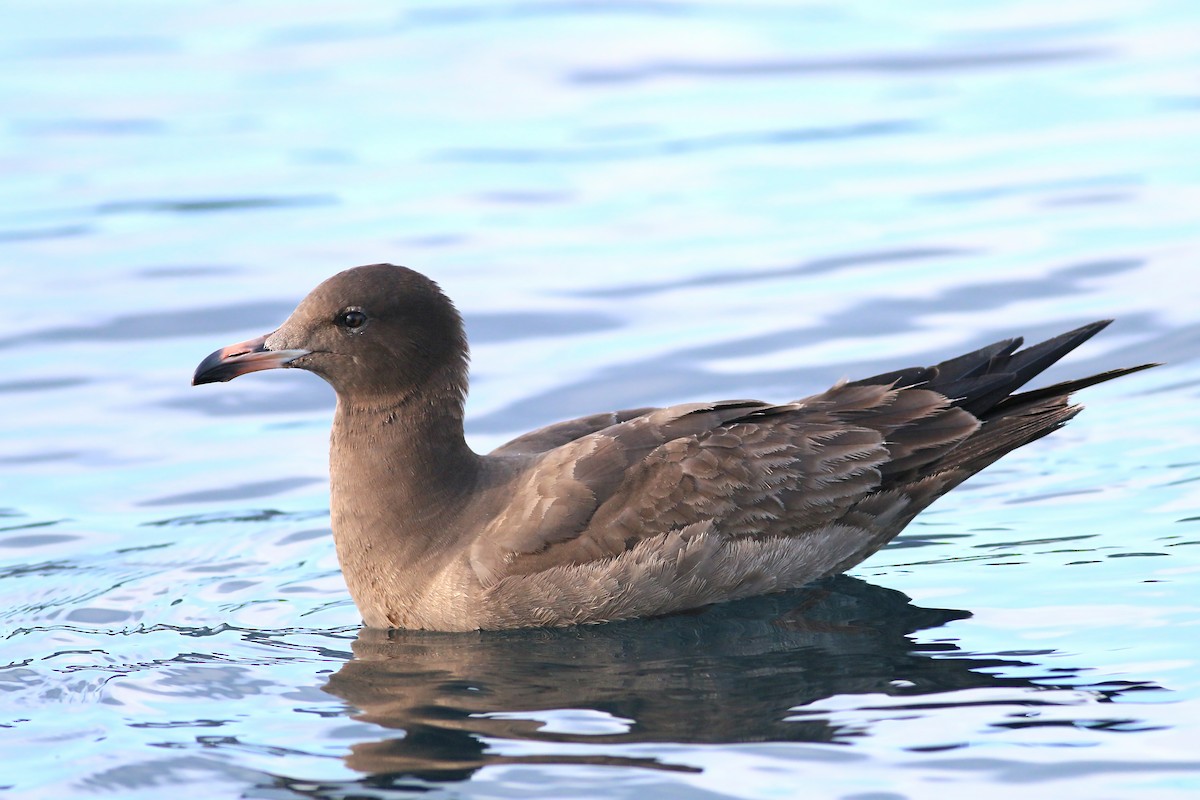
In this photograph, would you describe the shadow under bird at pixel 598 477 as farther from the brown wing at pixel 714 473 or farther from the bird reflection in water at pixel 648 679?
the bird reflection in water at pixel 648 679

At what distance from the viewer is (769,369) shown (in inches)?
522

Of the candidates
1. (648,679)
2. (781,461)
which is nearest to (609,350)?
(781,461)

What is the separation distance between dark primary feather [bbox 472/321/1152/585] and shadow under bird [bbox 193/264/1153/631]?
10 millimetres

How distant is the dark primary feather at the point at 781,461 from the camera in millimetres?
8867

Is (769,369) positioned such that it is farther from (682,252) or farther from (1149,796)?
(1149,796)

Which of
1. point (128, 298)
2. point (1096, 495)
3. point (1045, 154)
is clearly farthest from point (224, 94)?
point (1096, 495)

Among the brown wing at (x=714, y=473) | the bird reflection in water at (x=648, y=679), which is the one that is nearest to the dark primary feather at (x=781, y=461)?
the brown wing at (x=714, y=473)

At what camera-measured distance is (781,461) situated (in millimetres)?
9172

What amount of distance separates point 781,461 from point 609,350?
487 cm

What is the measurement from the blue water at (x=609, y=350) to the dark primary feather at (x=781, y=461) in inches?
16.9

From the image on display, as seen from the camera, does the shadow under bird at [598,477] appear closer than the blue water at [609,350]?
No

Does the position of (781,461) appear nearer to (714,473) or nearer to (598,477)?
(714,473)

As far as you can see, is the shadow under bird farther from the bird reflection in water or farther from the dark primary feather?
the bird reflection in water

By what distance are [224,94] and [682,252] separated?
8.07m
